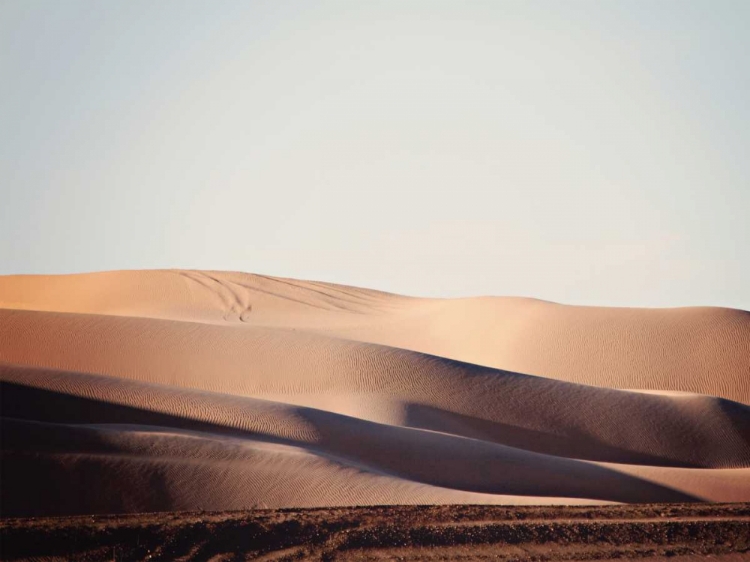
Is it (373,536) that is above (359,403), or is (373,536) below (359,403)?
above

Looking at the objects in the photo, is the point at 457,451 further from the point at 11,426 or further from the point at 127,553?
the point at 127,553

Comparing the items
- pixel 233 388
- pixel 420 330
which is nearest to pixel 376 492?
pixel 233 388

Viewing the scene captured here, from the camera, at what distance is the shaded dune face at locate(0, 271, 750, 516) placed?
39.0 ft

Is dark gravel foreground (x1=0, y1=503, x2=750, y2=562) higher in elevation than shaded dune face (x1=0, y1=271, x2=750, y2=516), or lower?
higher

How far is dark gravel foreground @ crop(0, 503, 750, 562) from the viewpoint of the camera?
319 inches

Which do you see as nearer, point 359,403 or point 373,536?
point 373,536

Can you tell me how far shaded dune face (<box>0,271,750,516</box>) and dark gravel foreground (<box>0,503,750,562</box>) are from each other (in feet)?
7.37

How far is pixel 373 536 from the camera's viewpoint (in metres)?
8.62

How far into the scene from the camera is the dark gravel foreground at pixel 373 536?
809cm

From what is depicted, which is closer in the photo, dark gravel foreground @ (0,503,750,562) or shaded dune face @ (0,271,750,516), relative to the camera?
dark gravel foreground @ (0,503,750,562)

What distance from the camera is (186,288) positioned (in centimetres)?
4019

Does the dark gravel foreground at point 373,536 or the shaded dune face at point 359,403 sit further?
the shaded dune face at point 359,403

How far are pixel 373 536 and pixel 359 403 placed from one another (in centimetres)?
1222

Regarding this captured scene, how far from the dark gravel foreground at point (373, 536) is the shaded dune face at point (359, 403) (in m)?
2.25
